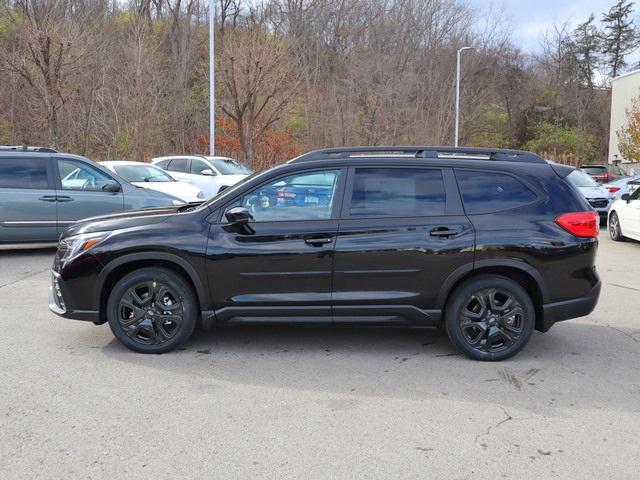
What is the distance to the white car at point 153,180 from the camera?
13.7 metres

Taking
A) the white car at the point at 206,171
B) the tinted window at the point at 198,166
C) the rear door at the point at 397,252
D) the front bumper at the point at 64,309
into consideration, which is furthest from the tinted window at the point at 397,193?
→ the tinted window at the point at 198,166

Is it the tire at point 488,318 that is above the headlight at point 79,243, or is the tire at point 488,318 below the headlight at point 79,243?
below

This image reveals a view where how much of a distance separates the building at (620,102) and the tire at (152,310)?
136 feet

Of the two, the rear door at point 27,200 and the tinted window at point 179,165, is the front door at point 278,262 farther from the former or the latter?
the tinted window at point 179,165

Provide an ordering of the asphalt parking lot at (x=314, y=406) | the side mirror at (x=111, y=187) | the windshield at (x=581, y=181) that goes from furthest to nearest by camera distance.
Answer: the windshield at (x=581, y=181)
the side mirror at (x=111, y=187)
the asphalt parking lot at (x=314, y=406)

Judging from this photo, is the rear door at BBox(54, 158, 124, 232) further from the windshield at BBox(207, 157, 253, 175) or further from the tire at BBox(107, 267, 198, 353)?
the windshield at BBox(207, 157, 253, 175)

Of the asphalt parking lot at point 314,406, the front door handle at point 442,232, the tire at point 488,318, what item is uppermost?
the front door handle at point 442,232

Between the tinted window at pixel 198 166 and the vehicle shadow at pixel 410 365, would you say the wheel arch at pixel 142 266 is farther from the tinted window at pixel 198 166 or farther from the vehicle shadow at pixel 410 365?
the tinted window at pixel 198 166

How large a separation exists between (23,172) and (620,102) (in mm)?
42446

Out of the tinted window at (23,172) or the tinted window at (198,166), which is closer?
the tinted window at (23,172)

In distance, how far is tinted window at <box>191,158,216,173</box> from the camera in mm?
17795

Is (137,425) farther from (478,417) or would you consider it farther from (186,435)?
(478,417)

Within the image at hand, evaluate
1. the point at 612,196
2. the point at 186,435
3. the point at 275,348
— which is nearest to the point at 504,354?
the point at 275,348

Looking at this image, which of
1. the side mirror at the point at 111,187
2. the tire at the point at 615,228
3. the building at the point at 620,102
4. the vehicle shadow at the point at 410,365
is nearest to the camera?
the vehicle shadow at the point at 410,365
